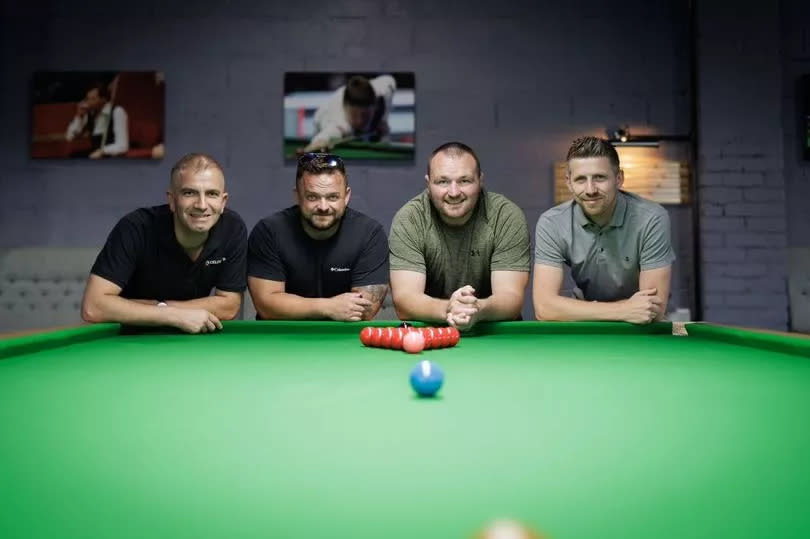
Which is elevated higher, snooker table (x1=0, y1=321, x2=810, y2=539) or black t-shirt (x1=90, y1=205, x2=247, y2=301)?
black t-shirt (x1=90, y1=205, x2=247, y2=301)

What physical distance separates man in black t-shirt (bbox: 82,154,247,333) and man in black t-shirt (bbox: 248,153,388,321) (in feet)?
0.38

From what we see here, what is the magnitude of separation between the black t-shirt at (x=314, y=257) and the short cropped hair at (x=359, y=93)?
1.98m

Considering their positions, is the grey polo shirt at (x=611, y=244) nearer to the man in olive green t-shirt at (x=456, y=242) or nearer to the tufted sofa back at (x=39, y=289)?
the man in olive green t-shirt at (x=456, y=242)

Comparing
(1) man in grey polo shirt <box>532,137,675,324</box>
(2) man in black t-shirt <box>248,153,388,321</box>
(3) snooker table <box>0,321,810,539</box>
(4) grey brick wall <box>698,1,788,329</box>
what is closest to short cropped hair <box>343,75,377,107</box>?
(2) man in black t-shirt <box>248,153,388,321</box>

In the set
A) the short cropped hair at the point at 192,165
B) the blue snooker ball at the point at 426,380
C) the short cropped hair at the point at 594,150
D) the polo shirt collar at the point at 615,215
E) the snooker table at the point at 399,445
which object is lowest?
the snooker table at the point at 399,445

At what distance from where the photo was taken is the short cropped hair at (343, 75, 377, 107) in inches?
193

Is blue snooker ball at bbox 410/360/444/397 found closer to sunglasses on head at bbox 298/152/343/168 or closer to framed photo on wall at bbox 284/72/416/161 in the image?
sunglasses on head at bbox 298/152/343/168

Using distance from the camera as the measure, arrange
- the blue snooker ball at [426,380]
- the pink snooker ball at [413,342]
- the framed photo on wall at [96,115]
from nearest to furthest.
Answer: the blue snooker ball at [426,380], the pink snooker ball at [413,342], the framed photo on wall at [96,115]

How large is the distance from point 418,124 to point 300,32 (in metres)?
1.14

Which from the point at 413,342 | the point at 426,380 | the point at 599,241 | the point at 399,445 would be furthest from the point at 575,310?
the point at 399,445

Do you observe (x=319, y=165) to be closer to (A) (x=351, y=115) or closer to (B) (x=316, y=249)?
(B) (x=316, y=249)

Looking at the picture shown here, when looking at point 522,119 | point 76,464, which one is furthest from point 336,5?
point 76,464

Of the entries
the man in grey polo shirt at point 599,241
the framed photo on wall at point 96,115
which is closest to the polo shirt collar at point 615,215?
the man in grey polo shirt at point 599,241

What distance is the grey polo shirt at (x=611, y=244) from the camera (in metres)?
2.87
